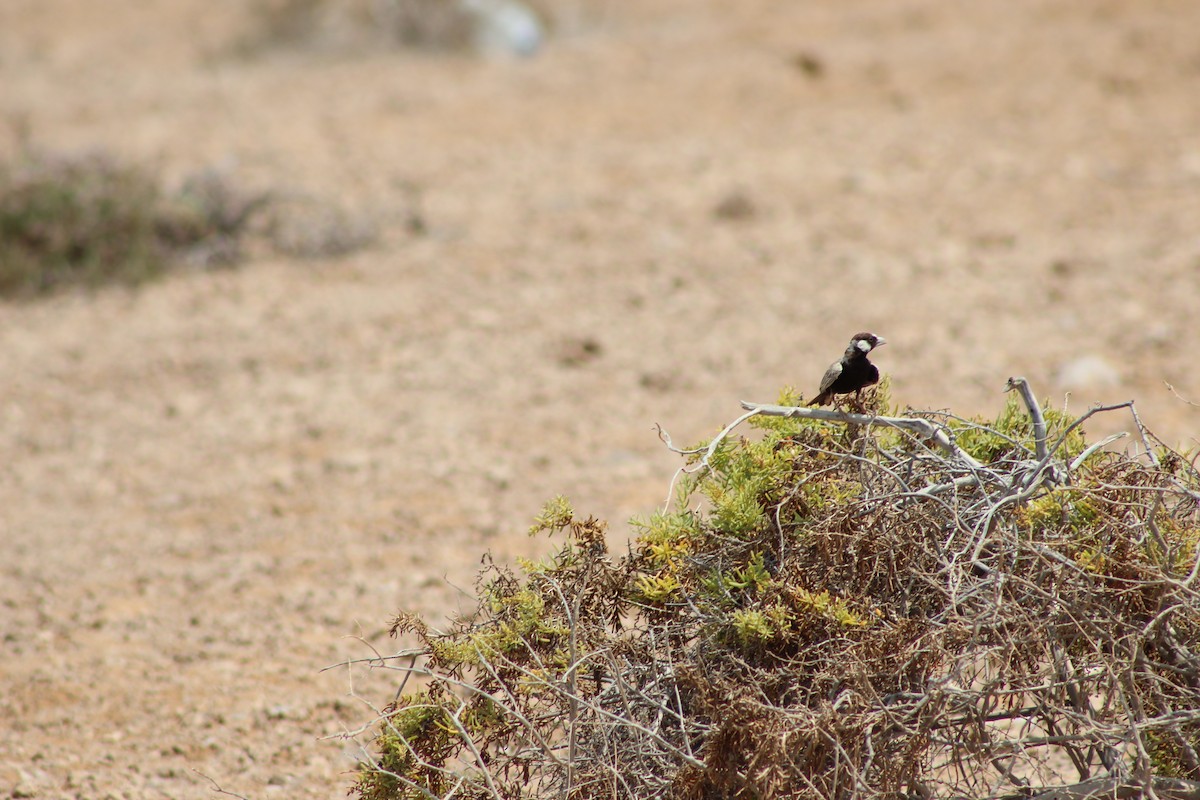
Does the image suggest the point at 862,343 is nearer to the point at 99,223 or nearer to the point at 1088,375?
the point at 1088,375

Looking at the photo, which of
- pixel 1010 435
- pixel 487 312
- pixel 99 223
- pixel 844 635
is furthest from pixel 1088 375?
pixel 99 223

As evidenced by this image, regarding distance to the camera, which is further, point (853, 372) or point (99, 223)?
point (99, 223)

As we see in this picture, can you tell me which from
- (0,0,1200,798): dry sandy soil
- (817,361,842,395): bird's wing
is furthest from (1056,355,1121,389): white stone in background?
(817,361,842,395): bird's wing

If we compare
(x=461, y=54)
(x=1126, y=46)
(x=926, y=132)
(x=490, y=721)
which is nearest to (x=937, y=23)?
(x=1126, y=46)

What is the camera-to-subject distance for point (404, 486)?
18.4ft

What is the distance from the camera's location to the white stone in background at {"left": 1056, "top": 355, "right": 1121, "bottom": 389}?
6156 millimetres

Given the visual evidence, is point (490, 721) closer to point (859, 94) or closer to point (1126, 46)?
point (859, 94)

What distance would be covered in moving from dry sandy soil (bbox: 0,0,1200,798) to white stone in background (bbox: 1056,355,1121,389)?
0.03 metres

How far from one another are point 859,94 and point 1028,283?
375cm

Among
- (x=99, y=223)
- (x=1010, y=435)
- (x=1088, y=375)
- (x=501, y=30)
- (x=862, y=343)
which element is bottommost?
(x=99, y=223)

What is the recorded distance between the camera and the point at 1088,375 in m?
6.20

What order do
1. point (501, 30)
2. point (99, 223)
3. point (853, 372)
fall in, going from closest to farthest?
point (853, 372) < point (99, 223) < point (501, 30)

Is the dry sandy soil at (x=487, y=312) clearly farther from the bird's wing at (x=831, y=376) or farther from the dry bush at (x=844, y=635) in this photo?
the bird's wing at (x=831, y=376)

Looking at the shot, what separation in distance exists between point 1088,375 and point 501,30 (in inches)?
339
